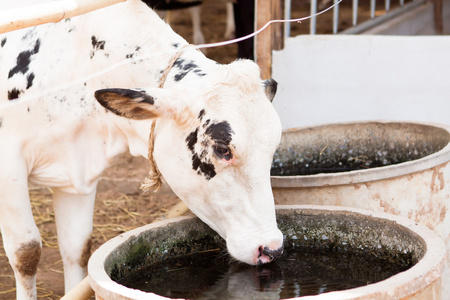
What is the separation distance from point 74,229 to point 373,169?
1278mm

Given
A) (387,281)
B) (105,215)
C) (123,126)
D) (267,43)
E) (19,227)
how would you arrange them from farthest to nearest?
(105,215)
(267,43)
(19,227)
(123,126)
(387,281)

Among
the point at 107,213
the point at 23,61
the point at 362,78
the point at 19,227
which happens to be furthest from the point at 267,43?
the point at 19,227

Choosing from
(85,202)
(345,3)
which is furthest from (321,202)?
(345,3)

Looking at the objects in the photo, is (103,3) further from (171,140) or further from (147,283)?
(147,283)

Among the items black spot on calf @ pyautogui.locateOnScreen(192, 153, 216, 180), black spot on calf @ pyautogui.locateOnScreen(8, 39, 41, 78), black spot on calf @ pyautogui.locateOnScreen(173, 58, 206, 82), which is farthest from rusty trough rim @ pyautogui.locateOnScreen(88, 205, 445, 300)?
black spot on calf @ pyautogui.locateOnScreen(8, 39, 41, 78)

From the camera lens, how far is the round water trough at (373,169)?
264cm

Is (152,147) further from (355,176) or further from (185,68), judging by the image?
(355,176)

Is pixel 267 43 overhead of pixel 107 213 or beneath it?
overhead

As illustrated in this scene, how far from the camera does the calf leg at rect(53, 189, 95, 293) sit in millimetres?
3088

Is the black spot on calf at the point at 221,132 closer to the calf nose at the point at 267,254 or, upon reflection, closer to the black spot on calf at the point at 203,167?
the black spot on calf at the point at 203,167

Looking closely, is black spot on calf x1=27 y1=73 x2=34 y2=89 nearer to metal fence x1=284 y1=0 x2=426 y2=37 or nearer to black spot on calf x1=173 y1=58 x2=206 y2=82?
black spot on calf x1=173 y1=58 x2=206 y2=82

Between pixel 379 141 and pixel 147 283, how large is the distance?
4.78ft

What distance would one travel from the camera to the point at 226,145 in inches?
87.9

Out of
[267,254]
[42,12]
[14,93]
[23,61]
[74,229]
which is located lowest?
[74,229]
